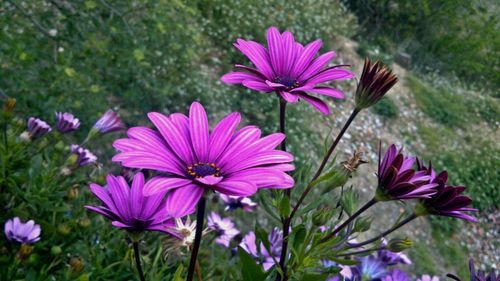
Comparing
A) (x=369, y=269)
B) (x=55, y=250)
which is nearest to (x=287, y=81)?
(x=369, y=269)

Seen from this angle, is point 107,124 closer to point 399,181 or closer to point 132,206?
point 132,206

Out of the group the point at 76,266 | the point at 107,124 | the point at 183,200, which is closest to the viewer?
the point at 183,200

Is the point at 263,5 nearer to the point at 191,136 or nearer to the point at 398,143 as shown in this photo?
the point at 398,143

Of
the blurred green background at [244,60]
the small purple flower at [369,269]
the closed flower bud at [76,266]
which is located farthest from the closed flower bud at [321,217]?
the blurred green background at [244,60]

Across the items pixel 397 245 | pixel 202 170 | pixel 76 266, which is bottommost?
pixel 76 266

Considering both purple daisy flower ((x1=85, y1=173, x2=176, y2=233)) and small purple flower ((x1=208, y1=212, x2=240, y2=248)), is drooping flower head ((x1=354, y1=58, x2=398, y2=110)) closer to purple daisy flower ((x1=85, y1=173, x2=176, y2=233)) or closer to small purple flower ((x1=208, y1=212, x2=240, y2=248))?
purple daisy flower ((x1=85, y1=173, x2=176, y2=233))

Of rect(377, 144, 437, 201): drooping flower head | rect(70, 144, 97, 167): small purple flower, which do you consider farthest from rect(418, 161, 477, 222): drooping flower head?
rect(70, 144, 97, 167): small purple flower
